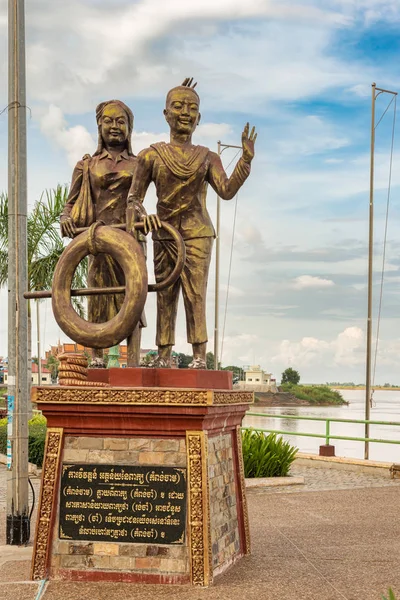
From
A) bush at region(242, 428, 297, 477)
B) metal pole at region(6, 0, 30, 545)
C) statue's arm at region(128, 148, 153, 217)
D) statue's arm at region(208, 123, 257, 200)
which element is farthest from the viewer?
bush at region(242, 428, 297, 477)

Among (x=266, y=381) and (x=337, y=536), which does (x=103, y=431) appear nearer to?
(x=337, y=536)

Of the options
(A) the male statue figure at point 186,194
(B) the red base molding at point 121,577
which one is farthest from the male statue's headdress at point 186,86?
(B) the red base molding at point 121,577

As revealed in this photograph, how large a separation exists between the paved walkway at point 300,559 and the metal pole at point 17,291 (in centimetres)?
49

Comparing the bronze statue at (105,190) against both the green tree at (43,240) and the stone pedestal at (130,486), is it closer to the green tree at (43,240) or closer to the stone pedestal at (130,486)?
the stone pedestal at (130,486)

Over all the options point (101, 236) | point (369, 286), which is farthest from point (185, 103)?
point (369, 286)

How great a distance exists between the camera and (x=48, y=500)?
7.13 metres

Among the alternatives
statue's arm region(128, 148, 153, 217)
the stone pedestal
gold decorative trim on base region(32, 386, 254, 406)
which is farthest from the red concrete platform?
statue's arm region(128, 148, 153, 217)

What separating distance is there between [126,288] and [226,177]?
1.46m

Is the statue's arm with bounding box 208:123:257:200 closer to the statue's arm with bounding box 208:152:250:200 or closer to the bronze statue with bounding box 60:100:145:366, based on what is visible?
the statue's arm with bounding box 208:152:250:200

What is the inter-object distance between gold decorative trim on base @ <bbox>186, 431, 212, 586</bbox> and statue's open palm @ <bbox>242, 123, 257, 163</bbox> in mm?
2454

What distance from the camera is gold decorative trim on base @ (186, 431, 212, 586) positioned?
679 centimetres

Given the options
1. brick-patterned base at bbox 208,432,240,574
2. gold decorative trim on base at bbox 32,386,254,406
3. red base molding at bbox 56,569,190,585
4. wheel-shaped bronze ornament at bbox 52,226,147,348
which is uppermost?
wheel-shaped bronze ornament at bbox 52,226,147,348

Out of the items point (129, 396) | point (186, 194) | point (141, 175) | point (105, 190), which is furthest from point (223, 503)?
point (105, 190)

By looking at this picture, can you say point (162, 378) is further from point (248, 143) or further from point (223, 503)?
point (248, 143)
